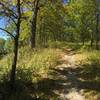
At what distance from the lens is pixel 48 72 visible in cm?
1783

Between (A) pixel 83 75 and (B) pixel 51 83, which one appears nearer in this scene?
(B) pixel 51 83

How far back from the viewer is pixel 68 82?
1647cm

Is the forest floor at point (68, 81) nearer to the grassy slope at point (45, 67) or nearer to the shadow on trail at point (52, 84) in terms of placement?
the shadow on trail at point (52, 84)

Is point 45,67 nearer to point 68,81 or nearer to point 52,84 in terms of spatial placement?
point 68,81

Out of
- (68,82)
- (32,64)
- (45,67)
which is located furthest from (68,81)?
(32,64)

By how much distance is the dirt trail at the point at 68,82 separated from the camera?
14625 mm

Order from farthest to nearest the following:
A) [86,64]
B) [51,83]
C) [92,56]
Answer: [92,56], [86,64], [51,83]

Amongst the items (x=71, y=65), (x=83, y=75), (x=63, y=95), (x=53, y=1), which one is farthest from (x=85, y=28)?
(x=63, y=95)

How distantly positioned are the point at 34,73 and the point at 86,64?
401cm

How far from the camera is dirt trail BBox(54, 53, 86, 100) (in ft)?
48.0

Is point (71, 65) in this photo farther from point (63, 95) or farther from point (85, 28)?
point (85, 28)

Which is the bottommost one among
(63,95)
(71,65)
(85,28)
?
(63,95)

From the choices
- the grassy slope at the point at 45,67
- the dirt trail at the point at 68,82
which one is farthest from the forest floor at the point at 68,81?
the grassy slope at the point at 45,67

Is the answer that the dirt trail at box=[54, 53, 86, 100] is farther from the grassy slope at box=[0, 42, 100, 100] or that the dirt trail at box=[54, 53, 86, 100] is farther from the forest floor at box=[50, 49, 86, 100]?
the grassy slope at box=[0, 42, 100, 100]
